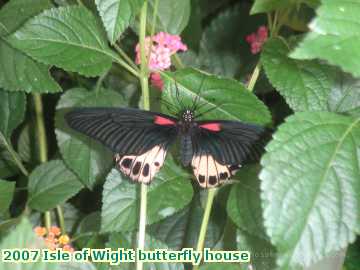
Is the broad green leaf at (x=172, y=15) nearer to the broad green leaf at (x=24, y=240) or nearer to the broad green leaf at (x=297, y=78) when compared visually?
the broad green leaf at (x=297, y=78)

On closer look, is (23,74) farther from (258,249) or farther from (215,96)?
(258,249)

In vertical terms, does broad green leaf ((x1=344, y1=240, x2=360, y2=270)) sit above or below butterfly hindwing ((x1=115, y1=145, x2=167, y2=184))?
below

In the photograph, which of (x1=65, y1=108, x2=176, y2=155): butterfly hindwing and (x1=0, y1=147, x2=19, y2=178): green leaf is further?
(x1=0, y1=147, x2=19, y2=178): green leaf

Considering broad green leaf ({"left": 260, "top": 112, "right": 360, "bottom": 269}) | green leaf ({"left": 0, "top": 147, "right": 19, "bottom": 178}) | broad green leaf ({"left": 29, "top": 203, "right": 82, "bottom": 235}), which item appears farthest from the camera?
green leaf ({"left": 0, "top": 147, "right": 19, "bottom": 178})

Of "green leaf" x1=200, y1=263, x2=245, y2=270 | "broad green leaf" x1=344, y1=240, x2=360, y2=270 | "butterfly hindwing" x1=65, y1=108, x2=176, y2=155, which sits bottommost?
"broad green leaf" x1=344, y1=240, x2=360, y2=270

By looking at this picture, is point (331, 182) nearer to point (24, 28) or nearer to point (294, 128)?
point (294, 128)

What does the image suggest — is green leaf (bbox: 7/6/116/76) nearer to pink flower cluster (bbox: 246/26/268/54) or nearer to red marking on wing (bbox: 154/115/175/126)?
red marking on wing (bbox: 154/115/175/126)

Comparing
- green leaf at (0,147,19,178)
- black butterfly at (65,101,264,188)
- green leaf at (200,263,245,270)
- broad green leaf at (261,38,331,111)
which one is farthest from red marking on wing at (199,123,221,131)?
green leaf at (0,147,19,178)

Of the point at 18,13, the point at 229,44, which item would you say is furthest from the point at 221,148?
the point at 229,44
